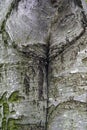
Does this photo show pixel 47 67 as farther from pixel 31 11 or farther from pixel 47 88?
pixel 31 11

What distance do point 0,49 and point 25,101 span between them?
245 mm

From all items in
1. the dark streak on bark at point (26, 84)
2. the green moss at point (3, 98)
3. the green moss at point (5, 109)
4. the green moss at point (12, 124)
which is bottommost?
the green moss at point (12, 124)

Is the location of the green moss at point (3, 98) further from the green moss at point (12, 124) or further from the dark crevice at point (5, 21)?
the dark crevice at point (5, 21)

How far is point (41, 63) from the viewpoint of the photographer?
1.94m

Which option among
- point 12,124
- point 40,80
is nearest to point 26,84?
point 40,80

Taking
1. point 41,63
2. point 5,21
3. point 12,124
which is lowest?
point 12,124

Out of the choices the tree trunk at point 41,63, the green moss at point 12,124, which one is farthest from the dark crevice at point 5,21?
the green moss at point 12,124

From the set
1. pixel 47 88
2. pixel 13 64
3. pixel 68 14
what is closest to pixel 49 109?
pixel 47 88

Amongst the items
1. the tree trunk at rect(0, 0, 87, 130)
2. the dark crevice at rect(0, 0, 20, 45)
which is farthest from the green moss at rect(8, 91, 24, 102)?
the dark crevice at rect(0, 0, 20, 45)

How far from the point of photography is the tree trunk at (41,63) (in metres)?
1.88

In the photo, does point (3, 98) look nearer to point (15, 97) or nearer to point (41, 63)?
point (15, 97)

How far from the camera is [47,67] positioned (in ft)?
6.48

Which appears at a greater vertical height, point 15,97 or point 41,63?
point 41,63

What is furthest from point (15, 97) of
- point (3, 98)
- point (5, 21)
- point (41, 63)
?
point (5, 21)
